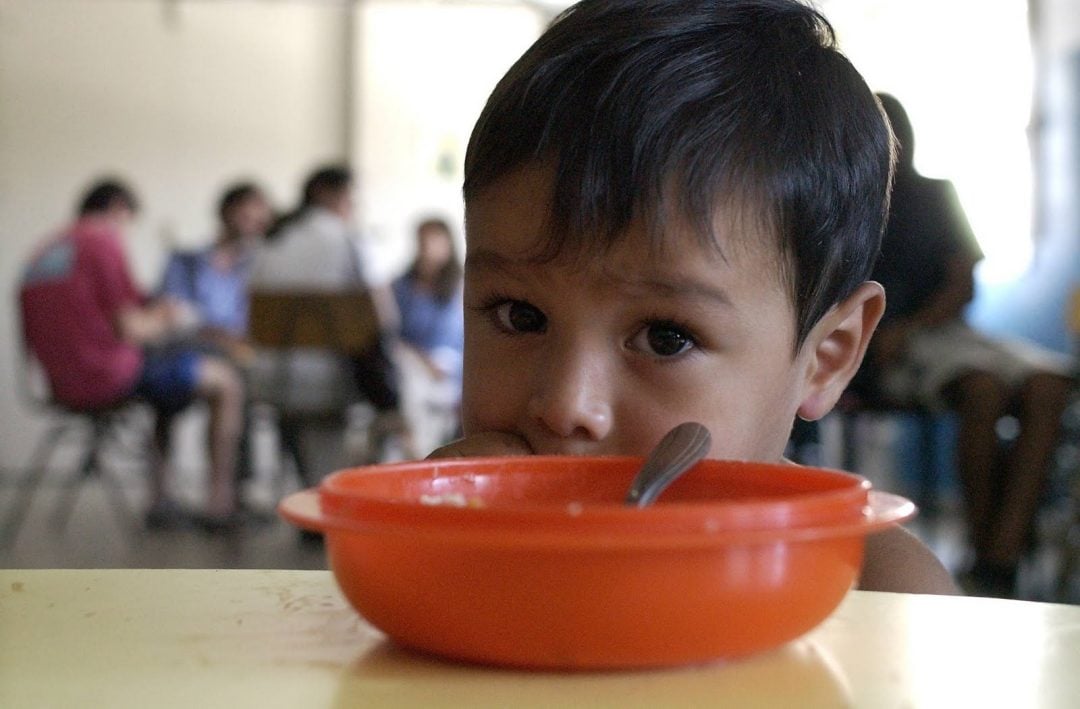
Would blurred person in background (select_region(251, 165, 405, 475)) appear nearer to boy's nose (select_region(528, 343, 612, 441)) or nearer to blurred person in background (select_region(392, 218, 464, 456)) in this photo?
blurred person in background (select_region(392, 218, 464, 456))

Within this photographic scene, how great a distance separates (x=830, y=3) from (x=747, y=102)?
6.56 m

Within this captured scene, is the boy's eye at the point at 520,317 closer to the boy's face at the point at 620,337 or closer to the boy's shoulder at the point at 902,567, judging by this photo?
the boy's face at the point at 620,337

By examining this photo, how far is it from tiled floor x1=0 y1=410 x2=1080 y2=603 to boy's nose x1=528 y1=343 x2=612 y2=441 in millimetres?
2634

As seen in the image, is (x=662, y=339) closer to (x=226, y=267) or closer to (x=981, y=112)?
(x=226, y=267)

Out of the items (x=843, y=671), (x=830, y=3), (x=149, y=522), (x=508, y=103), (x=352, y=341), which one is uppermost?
(x=830, y=3)

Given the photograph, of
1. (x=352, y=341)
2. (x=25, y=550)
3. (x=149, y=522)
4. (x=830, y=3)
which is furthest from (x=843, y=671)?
(x=830, y=3)

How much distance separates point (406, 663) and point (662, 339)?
0.39 m

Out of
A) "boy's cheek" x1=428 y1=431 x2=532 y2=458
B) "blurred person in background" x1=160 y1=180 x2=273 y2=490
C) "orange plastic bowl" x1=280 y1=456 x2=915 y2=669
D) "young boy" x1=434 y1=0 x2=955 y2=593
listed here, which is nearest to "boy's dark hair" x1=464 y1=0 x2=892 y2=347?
"young boy" x1=434 y1=0 x2=955 y2=593

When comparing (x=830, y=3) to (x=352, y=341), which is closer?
(x=352, y=341)

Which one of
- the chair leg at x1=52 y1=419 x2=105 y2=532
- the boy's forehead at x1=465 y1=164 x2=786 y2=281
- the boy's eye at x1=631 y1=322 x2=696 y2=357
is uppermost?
the boy's forehead at x1=465 y1=164 x2=786 y2=281

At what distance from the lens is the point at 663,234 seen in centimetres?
80

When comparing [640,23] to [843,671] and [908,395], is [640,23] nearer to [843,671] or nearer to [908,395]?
[843,671]

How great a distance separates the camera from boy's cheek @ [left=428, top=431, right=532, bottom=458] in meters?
0.82

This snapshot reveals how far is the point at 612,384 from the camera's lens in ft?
2.56
